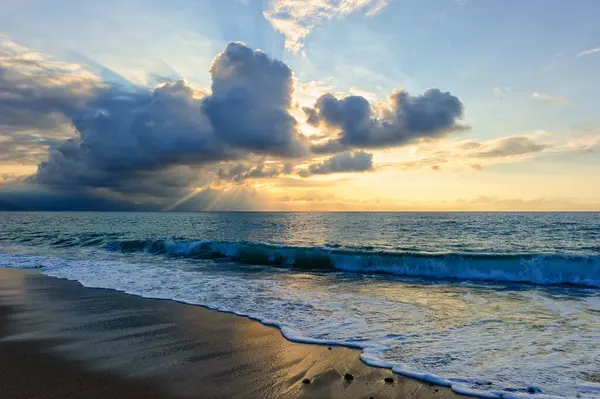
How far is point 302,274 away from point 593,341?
13.0m

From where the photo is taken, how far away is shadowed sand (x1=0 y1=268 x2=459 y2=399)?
5.54 meters

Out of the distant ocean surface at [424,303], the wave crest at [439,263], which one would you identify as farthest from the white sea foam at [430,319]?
the wave crest at [439,263]

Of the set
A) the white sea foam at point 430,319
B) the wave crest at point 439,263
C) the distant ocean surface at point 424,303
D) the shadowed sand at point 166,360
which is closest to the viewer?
the shadowed sand at point 166,360

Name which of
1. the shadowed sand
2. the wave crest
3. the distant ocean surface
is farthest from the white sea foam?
the wave crest

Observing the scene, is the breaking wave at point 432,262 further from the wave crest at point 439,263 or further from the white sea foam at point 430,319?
the white sea foam at point 430,319

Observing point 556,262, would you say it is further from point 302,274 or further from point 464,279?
point 302,274

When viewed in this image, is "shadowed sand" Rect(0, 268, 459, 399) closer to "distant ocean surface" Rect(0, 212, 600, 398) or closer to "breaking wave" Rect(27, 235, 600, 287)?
"distant ocean surface" Rect(0, 212, 600, 398)

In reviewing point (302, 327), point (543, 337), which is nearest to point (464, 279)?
point (543, 337)

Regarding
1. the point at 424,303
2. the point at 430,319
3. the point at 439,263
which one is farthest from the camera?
the point at 439,263

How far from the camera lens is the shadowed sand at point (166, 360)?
5.54m

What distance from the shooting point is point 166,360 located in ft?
22.3

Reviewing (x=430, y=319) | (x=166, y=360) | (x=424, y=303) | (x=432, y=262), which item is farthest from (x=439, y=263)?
(x=166, y=360)

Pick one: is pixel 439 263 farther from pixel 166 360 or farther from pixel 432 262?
pixel 166 360

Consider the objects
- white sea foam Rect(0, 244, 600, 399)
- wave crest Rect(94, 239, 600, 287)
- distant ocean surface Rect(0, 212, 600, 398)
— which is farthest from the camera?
wave crest Rect(94, 239, 600, 287)
